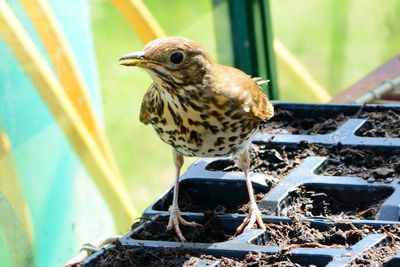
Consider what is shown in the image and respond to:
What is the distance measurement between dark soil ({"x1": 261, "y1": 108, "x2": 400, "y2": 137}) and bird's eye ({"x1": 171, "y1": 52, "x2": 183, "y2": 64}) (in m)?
0.71

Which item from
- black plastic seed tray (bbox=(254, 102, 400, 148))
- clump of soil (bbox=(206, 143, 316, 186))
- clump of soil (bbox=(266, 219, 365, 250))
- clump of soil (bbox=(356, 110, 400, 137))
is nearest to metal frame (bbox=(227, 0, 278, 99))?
black plastic seed tray (bbox=(254, 102, 400, 148))

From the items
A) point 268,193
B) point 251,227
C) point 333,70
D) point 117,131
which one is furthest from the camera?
point 333,70

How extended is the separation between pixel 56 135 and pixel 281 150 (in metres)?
1.60

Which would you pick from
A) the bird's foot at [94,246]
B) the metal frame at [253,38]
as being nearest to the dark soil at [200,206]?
the bird's foot at [94,246]

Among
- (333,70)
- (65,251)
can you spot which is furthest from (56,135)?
(333,70)

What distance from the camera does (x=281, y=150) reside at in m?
4.31

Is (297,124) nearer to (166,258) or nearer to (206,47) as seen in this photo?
(166,258)

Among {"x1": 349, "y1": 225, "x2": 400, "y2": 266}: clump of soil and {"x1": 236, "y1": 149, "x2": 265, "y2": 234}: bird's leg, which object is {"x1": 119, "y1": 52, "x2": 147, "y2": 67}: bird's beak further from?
{"x1": 349, "y1": 225, "x2": 400, "y2": 266}: clump of soil

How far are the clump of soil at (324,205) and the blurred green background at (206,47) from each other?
2.49 metres

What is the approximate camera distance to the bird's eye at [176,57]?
3.88 meters

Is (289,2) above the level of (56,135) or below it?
below

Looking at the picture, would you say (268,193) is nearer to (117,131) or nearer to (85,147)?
(85,147)

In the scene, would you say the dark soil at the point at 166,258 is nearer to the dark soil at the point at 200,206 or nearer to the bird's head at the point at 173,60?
the dark soil at the point at 200,206

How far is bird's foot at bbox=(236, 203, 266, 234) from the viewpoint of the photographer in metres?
3.62
